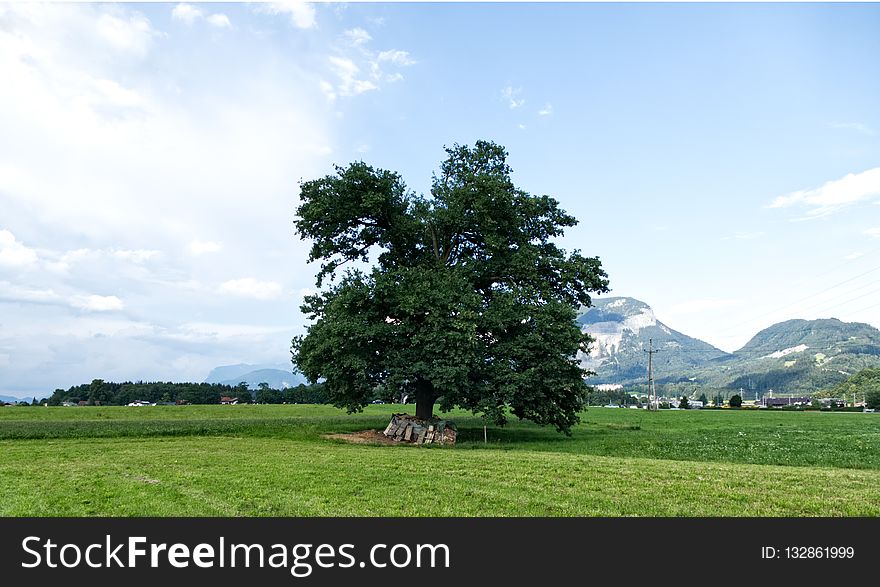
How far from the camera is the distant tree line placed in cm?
10150

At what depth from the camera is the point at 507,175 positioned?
133ft

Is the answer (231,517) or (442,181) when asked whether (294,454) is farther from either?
(442,181)

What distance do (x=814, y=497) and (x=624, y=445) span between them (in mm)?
18505

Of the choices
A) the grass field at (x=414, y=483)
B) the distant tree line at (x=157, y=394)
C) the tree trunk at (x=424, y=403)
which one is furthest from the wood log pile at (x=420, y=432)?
the distant tree line at (x=157, y=394)

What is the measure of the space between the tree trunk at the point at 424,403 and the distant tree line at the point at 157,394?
64066 mm

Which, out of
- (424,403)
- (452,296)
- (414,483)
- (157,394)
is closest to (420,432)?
(424,403)

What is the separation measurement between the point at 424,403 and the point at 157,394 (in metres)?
86.9

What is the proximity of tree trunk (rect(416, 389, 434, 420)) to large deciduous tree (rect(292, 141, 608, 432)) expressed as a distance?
0.32 feet

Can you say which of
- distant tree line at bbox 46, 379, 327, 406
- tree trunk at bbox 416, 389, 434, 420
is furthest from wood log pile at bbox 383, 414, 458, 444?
distant tree line at bbox 46, 379, 327, 406

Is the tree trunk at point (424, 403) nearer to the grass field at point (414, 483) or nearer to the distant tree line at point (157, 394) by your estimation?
the grass field at point (414, 483)

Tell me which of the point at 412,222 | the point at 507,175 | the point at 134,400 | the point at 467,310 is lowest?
the point at 134,400

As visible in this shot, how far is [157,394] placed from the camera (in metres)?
106

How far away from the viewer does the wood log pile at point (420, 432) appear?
34531 mm
